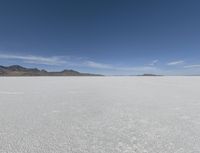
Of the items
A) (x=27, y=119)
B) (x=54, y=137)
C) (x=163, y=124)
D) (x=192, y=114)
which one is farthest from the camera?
(x=192, y=114)

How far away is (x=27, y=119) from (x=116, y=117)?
67.7 inches

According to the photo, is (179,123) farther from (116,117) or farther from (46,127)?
(46,127)

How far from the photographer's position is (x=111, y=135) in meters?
2.15

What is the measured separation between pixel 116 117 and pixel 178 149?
4.56 ft

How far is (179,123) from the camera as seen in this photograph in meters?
2.64

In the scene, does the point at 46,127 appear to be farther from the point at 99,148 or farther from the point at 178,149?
the point at 178,149

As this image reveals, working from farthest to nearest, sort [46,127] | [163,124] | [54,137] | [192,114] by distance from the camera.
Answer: [192,114] < [163,124] < [46,127] < [54,137]

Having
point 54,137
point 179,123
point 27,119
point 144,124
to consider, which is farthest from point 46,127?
point 179,123

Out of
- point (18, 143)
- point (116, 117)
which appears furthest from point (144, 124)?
point (18, 143)

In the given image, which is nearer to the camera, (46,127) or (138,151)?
(138,151)

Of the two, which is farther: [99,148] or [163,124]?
[163,124]

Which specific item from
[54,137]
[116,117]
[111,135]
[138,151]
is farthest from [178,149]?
[54,137]

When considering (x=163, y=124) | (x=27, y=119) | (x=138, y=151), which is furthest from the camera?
(x=27, y=119)

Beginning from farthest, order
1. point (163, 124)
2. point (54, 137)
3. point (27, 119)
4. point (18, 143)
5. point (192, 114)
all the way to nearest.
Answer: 1. point (192, 114)
2. point (27, 119)
3. point (163, 124)
4. point (54, 137)
5. point (18, 143)
